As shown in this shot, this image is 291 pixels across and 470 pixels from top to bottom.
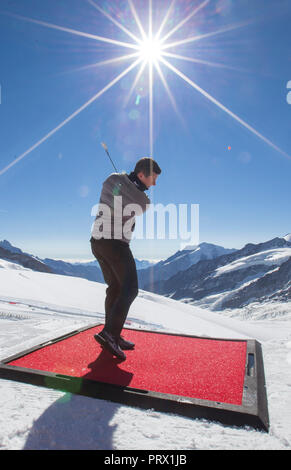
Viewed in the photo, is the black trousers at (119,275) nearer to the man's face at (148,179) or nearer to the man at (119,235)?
the man at (119,235)

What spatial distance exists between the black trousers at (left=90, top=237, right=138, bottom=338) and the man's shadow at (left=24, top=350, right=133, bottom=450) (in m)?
1.06

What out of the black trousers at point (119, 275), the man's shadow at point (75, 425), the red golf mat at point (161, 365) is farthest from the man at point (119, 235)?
the man's shadow at point (75, 425)

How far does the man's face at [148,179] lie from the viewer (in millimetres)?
3512

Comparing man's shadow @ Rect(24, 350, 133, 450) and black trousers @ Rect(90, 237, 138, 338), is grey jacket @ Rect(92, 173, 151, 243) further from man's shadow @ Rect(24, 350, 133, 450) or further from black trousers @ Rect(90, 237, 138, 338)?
man's shadow @ Rect(24, 350, 133, 450)

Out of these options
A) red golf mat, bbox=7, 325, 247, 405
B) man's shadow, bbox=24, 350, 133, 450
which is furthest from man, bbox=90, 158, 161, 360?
man's shadow, bbox=24, 350, 133, 450

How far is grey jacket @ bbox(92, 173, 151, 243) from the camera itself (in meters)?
3.27

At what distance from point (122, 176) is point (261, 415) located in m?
2.74

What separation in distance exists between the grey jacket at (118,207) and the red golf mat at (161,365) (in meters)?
1.43

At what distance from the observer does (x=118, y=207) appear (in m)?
3.26

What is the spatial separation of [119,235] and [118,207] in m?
0.34

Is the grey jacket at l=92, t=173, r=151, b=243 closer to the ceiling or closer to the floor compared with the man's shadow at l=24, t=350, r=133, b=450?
closer to the ceiling

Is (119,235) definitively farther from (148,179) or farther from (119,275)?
(148,179)

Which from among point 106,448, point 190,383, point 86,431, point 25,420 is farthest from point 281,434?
point 25,420
